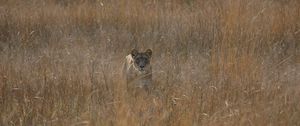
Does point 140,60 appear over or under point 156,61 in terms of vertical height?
over

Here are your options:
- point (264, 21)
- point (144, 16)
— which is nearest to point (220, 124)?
point (264, 21)

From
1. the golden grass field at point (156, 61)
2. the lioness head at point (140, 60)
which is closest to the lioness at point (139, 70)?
the lioness head at point (140, 60)

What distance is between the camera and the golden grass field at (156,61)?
443 cm

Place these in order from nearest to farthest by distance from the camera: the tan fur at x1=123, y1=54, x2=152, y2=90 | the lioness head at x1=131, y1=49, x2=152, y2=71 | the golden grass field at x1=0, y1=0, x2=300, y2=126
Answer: the golden grass field at x1=0, y1=0, x2=300, y2=126
the tan fur at x1=123, y1=54, x2=152, y2=90
the lioness head at x1=131, y1=49, x2=152, y2=71

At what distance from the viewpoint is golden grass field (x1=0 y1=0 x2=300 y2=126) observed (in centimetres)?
443

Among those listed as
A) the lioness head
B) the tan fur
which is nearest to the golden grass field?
the tan fur

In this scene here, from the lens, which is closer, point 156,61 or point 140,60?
point 140,60

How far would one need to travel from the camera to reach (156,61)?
6.77 metres

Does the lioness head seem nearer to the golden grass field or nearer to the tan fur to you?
the tan fur

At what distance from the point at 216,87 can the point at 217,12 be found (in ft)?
8.09

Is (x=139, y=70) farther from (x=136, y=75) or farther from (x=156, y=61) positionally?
(x=156, y=61)

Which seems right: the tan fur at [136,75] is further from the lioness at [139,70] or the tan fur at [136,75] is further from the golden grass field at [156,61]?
the golden grass field at [156,61]

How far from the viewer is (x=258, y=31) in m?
6.64

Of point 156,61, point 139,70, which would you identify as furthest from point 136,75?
point 156,61
